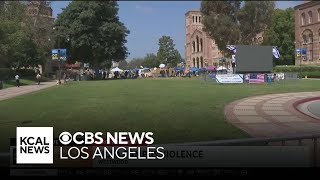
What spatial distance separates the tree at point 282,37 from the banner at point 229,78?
5035 cm

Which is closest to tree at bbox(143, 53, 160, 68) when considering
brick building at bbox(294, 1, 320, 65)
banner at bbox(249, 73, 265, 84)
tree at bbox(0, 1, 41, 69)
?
brick building at bbox(294, 1, 320, 65)

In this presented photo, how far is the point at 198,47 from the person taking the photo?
5674 inches

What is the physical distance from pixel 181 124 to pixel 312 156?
275 inches

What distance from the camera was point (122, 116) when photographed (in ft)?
55.8

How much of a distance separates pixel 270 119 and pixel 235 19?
→ 59.8m

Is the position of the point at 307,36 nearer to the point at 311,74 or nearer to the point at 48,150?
the point at 311,74

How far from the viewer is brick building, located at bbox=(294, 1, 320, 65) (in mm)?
84625

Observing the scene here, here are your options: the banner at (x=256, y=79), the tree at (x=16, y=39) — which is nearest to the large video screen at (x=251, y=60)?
the banner at (x=256, y=79)

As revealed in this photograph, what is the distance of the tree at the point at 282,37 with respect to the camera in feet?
317

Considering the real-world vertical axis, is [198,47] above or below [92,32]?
above

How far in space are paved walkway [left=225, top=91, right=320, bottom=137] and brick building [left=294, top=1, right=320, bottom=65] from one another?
62831 mm

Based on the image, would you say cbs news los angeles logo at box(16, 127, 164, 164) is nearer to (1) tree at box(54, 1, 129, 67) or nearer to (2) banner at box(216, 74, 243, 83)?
(2) banner at box(216, 74, 243, 83)

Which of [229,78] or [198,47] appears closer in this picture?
[229,78]
